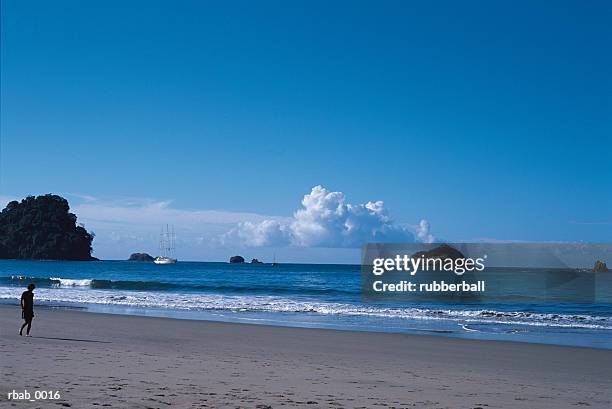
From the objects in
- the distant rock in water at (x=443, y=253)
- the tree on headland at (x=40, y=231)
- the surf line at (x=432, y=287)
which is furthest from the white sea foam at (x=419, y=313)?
the tree on headland at (x=40, y=231)

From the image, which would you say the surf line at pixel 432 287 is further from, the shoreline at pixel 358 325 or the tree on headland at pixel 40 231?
the tree on headland at pixel 40 231

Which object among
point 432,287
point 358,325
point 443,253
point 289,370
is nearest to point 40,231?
point 443,253

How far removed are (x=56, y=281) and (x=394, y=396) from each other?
61.1 m

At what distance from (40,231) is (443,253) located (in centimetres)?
11396

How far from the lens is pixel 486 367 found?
14188 millimetres

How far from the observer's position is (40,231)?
15688cm

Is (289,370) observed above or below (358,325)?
above

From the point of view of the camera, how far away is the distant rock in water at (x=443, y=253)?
246ft

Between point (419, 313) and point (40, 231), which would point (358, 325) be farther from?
point (40, 231)

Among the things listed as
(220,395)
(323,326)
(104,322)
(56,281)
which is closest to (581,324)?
(323,326)

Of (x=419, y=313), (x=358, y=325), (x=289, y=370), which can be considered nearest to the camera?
(x=289, y=370)

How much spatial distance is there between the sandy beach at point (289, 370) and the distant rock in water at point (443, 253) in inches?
2205

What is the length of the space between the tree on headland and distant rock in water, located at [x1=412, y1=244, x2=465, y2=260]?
102 metres

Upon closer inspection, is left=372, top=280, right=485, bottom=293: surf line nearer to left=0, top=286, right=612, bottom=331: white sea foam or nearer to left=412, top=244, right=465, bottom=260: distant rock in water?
left=412, top=244, right=465, bottom=260: distant rock in water
